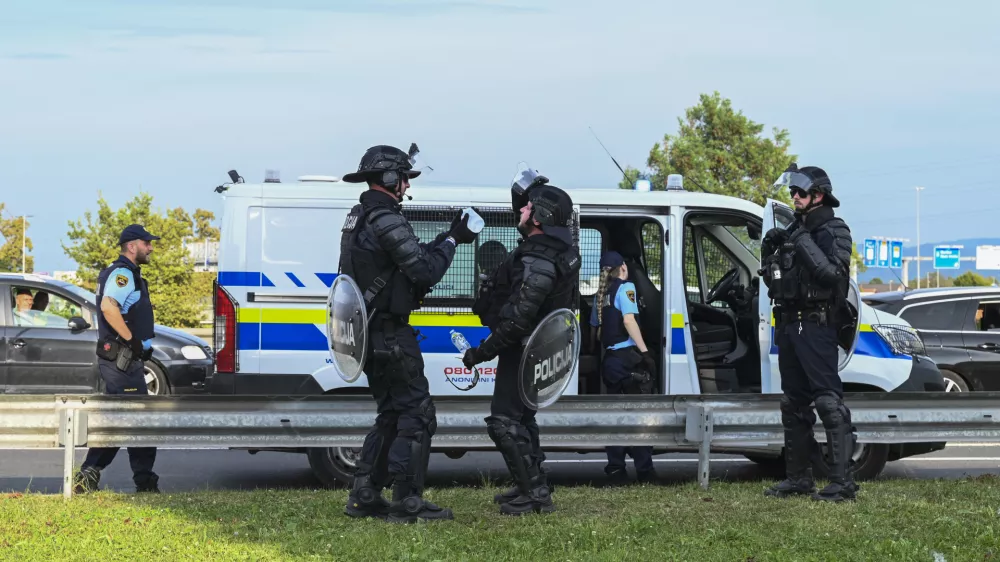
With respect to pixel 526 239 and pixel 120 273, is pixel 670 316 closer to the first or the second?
pixel 526 239

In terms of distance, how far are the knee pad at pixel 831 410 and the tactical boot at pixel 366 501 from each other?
2.78 m

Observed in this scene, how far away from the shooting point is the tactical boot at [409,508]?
6445 millimetres

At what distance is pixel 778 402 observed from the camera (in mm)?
7812

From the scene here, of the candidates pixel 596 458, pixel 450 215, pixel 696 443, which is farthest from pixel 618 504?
pixel 596 458

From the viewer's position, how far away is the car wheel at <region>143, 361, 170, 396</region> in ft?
43.0

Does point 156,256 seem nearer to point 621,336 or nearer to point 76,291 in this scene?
point 76,291

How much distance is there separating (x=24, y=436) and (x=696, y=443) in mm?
4421

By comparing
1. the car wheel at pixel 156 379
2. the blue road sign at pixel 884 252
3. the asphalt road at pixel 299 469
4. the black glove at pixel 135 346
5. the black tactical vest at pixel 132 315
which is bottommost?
the asphalt road at pixel 299 469

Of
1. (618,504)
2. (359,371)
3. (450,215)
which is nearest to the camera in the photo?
(359,371)

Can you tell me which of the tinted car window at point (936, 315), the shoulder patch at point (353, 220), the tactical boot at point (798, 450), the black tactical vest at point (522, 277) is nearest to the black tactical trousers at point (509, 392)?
the black tactical vest at point (522, 277)

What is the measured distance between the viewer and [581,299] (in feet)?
29.9

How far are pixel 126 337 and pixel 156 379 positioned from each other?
5267 mm

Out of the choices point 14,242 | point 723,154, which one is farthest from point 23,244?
point 723,154

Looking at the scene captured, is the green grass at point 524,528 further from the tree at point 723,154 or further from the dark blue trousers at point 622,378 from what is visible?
the tree at point 723,154
